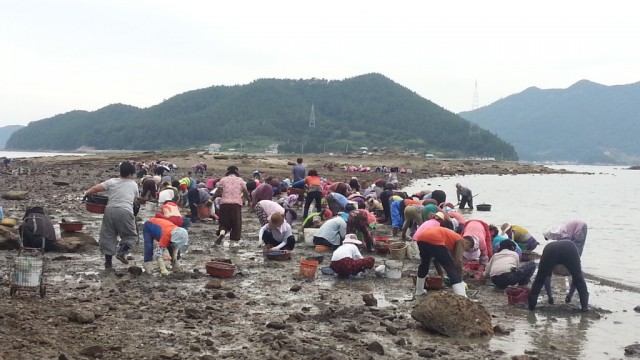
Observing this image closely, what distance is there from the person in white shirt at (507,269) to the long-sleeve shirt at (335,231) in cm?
331

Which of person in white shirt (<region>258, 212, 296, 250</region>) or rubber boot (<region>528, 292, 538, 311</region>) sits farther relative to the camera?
person in white shirt (<region>258, 212, 296, 250</region>)

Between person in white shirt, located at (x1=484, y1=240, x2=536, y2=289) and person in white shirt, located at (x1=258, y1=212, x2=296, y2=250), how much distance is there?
420cm

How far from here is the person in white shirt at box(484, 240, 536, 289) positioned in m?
10.2

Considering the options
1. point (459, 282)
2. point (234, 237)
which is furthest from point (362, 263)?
point (234, 237)

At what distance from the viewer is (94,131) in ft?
563

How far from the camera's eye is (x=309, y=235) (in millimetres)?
13859

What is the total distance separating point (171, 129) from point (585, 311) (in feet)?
475

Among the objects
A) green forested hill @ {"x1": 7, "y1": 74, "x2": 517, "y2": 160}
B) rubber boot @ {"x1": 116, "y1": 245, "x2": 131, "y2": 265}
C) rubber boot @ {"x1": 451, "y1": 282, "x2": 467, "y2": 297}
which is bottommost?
rubber boot @ {"x1": 451, "y1": 282, "x2": 467, "y2": 297}

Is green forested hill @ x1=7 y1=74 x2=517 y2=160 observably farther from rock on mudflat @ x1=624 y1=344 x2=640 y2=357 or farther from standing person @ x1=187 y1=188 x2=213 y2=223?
rock on mudflat @ x1=624 y1=344 x2=640 y2=357

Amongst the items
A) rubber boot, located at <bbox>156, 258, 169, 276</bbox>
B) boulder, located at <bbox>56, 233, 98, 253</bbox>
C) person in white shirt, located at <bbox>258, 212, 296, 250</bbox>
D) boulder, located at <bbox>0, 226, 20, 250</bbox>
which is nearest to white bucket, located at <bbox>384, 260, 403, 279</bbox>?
person in white shirt, located at <bbox>258, 212, 296, 250</bbox>

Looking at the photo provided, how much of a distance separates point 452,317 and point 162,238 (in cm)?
497

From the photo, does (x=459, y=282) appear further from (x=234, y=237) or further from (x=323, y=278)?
(x=234, y=237)

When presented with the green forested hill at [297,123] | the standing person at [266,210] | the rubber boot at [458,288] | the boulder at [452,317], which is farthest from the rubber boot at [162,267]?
Answer: the green forested hill at [297,123]

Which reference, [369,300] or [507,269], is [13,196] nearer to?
[369,300]
